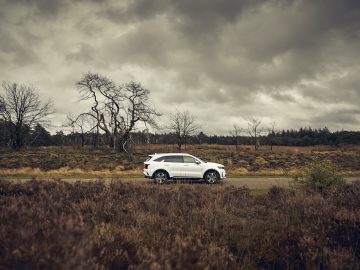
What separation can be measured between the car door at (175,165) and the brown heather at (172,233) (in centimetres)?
724

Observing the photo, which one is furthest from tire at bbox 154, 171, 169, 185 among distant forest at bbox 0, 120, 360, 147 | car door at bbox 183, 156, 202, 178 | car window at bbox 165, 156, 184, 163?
distant forest at bbox 0, 120, 360, 147

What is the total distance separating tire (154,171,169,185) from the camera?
16750 millimetres

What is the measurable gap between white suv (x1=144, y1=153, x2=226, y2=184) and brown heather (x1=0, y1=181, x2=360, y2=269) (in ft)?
23.4

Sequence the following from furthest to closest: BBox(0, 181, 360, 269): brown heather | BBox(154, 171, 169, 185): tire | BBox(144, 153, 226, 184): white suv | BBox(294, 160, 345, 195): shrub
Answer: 1. BBox(144, 153, 226, 184): white suv
2. BBox(154, 171, 169, 185): tire
3. BBox(294, 160, 345, 195): shrub
4. BBox(0, 181, 360, 269): brown heather

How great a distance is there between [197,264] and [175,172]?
13134mm

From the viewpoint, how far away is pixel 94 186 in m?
10.3

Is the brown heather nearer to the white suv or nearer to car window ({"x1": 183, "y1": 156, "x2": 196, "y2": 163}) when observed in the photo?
the white suv

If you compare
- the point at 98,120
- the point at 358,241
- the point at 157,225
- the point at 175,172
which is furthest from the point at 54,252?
the point at 98,120

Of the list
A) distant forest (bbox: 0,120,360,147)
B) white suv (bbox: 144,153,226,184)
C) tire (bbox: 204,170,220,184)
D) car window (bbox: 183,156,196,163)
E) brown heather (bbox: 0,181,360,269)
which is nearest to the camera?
brown heather (bbox: 0,181,360,269)

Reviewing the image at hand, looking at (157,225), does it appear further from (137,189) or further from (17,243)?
(137,189)

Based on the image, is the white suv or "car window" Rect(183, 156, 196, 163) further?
"car window" Rect(183, 156, 196, 163)

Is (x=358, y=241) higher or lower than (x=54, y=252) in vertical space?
lower

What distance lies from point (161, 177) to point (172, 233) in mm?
11214

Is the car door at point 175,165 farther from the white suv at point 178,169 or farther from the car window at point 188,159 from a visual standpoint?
the car window at point 188,159
